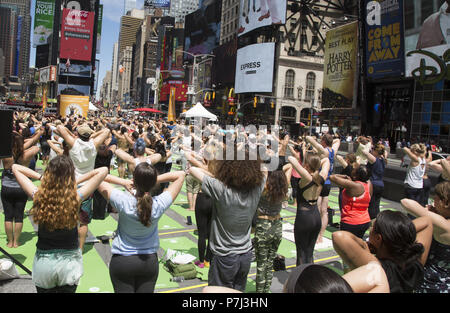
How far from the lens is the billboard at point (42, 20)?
111938 mm

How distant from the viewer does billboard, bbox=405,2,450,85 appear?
28.1 metres

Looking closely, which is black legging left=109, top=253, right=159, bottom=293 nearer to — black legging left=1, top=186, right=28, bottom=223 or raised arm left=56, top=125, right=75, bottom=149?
raised arm left=56, top=125, right=75, bottom=149

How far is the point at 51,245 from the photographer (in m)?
3.30

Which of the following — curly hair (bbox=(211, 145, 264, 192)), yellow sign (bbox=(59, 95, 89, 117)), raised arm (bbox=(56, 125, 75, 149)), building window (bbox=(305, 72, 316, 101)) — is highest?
building window (bbox=(305, 72, 316, 101))

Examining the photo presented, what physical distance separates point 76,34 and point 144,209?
90607 mm

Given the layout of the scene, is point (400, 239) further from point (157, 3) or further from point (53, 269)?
point (157, 3)

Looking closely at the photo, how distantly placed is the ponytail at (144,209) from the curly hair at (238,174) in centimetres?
78

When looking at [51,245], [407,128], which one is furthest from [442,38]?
[51,245]

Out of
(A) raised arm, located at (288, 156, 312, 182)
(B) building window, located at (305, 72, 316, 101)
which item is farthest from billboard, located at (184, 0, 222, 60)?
(A) raised arm, located at (288, 156, 312, 182)

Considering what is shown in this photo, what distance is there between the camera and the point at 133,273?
129 inches

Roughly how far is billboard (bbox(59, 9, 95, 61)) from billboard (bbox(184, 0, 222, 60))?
2501cm

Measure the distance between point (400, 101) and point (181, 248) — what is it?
38907 mm

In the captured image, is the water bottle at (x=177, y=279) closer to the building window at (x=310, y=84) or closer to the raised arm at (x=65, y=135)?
the raised arm at (x=65, y=135)

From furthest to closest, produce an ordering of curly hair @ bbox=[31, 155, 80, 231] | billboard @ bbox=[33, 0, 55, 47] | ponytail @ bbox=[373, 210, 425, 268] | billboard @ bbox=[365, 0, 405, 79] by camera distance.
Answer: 1. billboard @ bbox=[33, 0, 55, 47]
2. billboard @ bbox=[365, 0, 405, 79]
3. curly hair @ bbox=[31, 155, 80, 231]
4. ponytail @ bbox=[373, 210, 425, 268]
